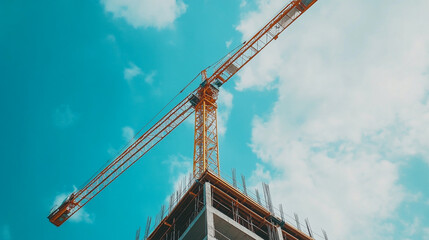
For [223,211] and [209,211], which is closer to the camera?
[209,211]

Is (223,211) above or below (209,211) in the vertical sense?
above

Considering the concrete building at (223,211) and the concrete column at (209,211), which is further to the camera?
the concrete building at (223,211)

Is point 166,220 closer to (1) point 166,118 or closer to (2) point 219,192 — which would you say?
(2) point 219,192

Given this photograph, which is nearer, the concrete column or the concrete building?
the concrete column

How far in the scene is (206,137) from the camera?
4634 cm

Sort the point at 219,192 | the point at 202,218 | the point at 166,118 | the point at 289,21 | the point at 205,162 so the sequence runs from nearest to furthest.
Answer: the point at 202,218 → the point at 219,192 → the point at 205,162 → the point at 289,21 → the point at 166,118

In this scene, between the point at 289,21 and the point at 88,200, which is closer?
the point at 289,21

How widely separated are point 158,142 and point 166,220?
23.6 metres

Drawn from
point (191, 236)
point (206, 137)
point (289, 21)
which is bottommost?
point (191, 236)

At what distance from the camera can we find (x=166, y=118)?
183ft

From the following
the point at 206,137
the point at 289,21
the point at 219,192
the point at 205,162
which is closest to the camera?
the point at 219,192

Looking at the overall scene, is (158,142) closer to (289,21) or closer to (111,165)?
(111,165)

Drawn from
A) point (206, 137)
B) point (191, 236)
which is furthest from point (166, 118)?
point (191, 236)

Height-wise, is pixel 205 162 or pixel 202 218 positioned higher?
pixel 205 162
